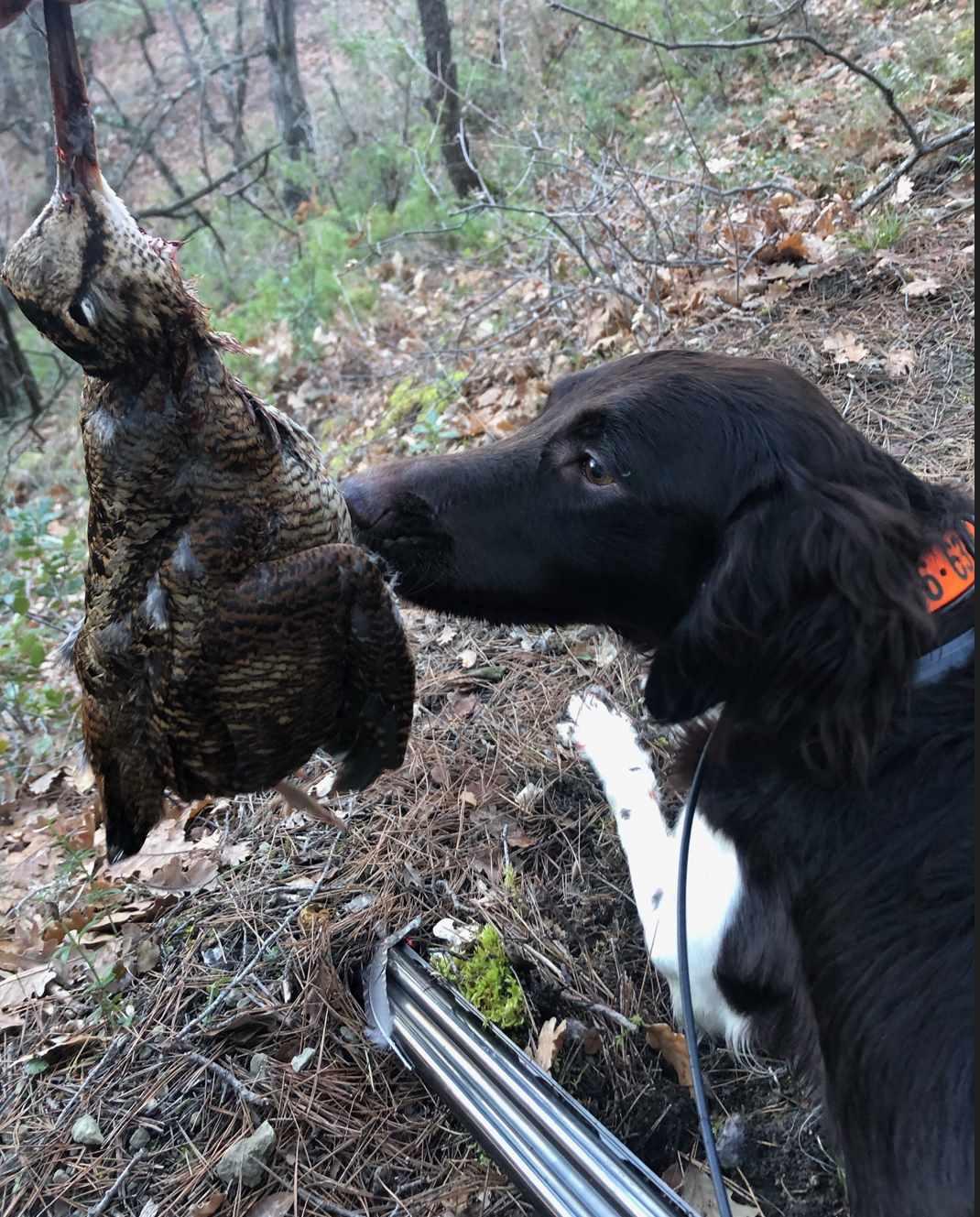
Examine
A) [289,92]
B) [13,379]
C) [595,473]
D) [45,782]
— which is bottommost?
[45,782]

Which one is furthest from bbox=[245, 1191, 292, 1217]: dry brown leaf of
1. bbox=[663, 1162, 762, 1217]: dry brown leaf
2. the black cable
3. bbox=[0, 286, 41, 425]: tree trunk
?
bbox=[0, 286, 41, 425]: tree trunk

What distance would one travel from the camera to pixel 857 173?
5328 mm

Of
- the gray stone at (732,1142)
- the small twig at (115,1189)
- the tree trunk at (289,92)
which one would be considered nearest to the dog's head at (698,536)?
the gray stone at (732,1142)

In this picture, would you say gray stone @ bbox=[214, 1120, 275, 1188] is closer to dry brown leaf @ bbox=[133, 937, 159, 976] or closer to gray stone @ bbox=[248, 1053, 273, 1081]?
gray stone @ bbox=[248, 1053, 273, 1081]

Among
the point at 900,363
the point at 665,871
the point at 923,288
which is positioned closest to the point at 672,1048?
the point at 665,871

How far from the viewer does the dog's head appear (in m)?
1.89

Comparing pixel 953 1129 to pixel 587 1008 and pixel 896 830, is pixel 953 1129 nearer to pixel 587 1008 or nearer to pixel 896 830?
pixel 896 830

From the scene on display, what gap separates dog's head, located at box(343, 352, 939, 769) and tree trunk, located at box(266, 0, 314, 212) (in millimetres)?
10164

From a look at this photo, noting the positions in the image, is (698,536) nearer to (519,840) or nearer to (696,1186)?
(519,840)

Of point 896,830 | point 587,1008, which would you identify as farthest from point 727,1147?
point 896,830

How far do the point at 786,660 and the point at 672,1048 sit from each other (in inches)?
43.6

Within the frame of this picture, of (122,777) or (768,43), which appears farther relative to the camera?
(768,43)

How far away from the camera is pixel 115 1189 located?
2.24m

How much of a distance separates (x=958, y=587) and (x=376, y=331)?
6.12 meters
